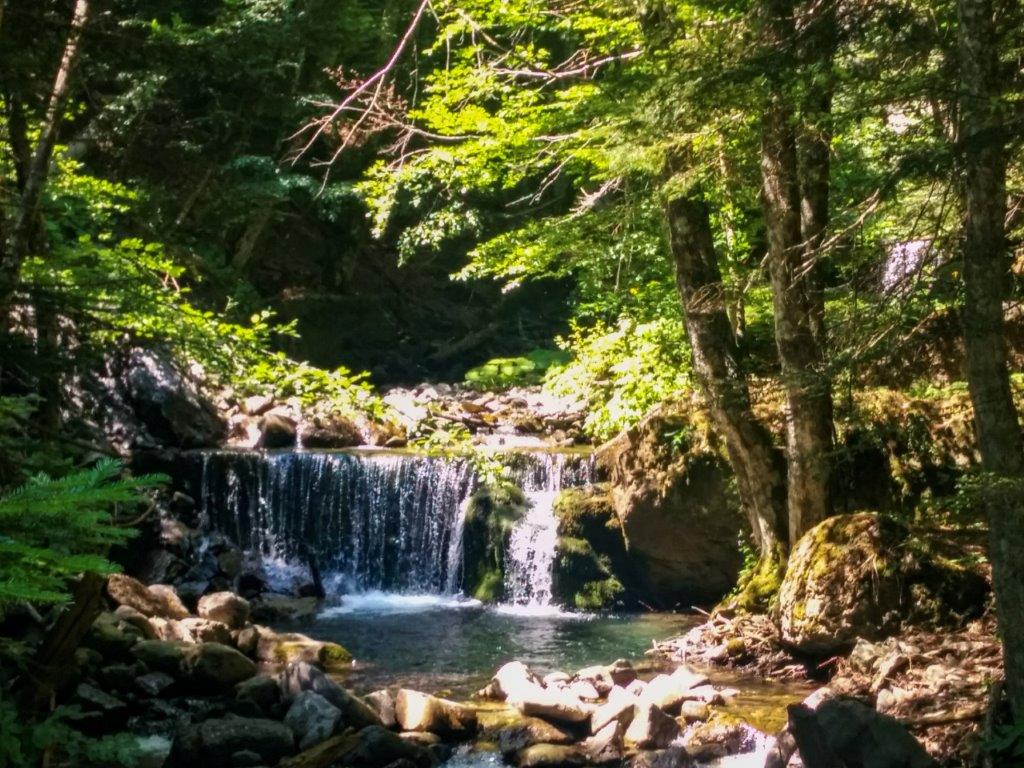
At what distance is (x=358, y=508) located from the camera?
15062mm

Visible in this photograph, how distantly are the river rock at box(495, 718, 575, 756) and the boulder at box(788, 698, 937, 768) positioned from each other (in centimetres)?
179

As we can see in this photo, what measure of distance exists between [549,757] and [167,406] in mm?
11440

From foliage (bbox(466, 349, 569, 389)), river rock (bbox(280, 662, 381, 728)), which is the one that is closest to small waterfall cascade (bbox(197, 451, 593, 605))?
river rock (bbox(280, 662, 381, 728))

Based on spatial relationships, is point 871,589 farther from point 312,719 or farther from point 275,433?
point 275,433

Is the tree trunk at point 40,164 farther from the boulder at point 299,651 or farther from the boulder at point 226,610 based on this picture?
the boulder at point 226,610

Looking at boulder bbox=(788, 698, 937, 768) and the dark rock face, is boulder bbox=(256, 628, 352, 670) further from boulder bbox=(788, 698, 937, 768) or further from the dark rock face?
boulder bbox=(788, 698, 937, 768)

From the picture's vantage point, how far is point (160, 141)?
9.01 m

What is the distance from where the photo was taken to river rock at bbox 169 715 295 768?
696 cm

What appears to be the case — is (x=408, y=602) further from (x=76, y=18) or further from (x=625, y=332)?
(x=76, y=18)

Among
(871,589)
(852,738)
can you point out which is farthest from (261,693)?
(871,589)

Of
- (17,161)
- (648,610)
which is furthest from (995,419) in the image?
(648,610)

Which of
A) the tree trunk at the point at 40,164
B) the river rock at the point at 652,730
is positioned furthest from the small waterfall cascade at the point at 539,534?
the tree trunk at the point at 40,164

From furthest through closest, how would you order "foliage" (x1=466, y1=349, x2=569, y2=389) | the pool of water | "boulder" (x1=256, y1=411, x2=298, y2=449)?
"foliage" (x1=466, y1=349, x2=569, y2=389) → "boulder" (x1=256, y1=411, x2=298, y2=449) → the pool of water

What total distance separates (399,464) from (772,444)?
648 cm
